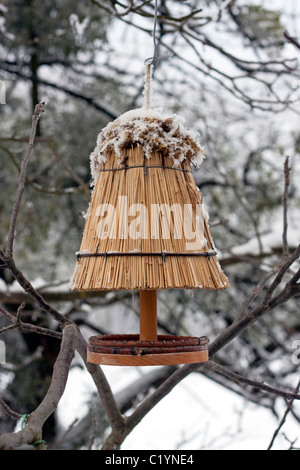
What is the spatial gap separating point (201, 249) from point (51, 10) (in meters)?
1.93

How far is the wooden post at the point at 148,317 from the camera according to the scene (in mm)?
839

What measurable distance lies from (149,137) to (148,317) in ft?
0.98

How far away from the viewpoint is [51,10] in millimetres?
2318

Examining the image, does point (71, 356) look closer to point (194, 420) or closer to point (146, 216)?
point (146, 216)

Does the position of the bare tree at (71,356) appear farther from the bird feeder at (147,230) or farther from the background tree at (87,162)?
the background tree at (87,162)

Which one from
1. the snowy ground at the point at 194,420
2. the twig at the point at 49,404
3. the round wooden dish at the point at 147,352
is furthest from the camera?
the snowy ground at the point at 194,420

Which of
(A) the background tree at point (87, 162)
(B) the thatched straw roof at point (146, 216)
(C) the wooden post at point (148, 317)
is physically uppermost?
(A) the background tree at point (87, 162)

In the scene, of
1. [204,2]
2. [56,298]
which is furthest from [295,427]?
[204,2]

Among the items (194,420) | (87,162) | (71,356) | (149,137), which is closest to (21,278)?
(71,356)

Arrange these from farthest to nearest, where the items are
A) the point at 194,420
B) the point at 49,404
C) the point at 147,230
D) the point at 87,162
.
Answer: the point at 194,420
the point at 87,162
the point at 147,230
the point at 49,404

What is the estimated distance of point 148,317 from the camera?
33.3 inches

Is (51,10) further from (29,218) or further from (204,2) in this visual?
(29,218)

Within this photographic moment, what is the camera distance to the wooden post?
2.75 feet

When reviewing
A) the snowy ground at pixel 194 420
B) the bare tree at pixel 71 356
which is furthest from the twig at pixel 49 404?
the snowy ground at pixel 194 420
